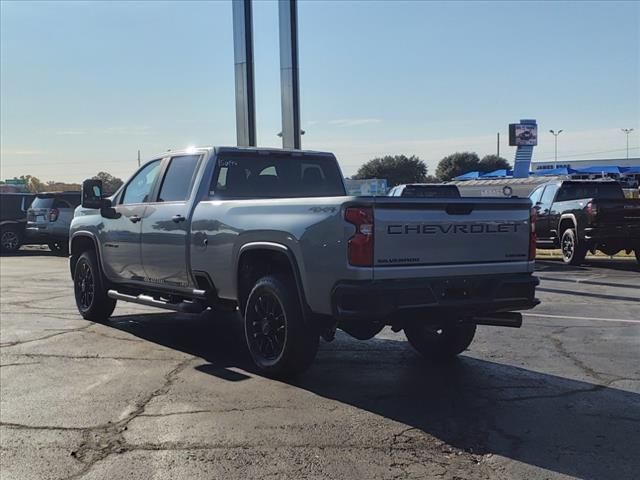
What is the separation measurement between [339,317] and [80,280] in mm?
5245

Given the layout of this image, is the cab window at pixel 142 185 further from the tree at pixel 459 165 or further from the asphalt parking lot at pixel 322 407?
the tree at pixel 459 165

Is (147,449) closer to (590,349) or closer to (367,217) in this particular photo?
(367,217)

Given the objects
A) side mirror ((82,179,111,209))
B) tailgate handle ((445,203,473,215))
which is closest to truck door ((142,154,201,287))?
side mirror ((82,179,111,209))

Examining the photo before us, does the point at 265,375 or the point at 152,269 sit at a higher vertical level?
the point at 152,269

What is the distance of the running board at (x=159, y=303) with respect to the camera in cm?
688

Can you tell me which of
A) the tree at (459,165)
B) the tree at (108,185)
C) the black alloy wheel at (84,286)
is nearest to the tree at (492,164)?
the tree at (459,165)

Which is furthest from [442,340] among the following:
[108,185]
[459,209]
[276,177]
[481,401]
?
[108,185]

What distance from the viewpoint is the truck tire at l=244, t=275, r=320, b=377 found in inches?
220

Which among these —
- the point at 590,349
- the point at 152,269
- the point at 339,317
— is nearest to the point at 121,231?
the point at 152,269

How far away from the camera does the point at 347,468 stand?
3.96m

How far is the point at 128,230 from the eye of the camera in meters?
7.91

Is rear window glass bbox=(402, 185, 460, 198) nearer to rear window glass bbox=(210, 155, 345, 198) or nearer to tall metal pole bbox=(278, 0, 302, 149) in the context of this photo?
tall metal pole bbox=(278, 0, 302, 149)

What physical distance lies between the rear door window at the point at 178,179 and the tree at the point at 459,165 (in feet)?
276

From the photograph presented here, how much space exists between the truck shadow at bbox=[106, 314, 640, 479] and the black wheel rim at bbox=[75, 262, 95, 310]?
168 centimetres
